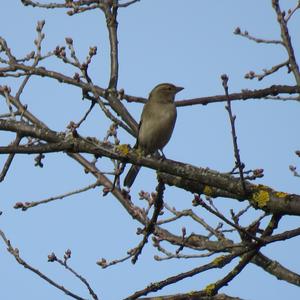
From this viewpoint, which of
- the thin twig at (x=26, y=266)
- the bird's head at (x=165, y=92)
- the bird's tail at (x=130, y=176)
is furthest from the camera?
the bird's head at (x=165, y=92)

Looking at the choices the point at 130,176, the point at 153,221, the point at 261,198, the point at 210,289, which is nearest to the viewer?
the point at 210,289

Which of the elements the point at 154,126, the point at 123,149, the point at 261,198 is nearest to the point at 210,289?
the point at 261,198

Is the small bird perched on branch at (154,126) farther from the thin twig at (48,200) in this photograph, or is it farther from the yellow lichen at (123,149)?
the yellow lichen at (123,149)

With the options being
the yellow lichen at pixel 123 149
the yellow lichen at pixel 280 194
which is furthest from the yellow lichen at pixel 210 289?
the yellow lichen at pixel 123 149

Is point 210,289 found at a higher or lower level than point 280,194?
lower

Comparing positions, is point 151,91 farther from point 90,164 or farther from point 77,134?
point 77,134

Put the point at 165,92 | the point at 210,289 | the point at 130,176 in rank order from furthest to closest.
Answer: the point at 165,92 → the point at 130,176 → the point at 210,289

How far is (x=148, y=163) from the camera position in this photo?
193 inches

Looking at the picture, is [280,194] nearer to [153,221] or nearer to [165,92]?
[153,221]

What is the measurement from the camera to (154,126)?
8383 millimetres

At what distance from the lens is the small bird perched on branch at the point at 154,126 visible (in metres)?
8.30

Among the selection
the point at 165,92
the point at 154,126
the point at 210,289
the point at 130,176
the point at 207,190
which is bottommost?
the point at 210,289

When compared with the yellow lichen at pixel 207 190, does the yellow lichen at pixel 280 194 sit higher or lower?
lower

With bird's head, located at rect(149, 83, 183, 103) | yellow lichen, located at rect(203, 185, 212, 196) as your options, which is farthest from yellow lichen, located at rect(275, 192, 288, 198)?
bird's head, located at rect(149, 83, 183, 103)
